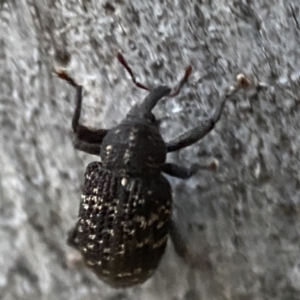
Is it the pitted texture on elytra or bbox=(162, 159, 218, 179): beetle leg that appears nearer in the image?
the pitted texture on elytra

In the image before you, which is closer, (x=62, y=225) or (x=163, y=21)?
(x=163, y=21)

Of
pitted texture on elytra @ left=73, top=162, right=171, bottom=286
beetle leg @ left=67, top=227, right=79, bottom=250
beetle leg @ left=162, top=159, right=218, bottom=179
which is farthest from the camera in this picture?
beetle leg @ left=67, top=227, right=79, bottom=250

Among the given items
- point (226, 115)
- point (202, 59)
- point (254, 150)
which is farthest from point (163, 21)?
point (254, 150)

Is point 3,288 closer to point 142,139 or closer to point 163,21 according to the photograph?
point 142,139

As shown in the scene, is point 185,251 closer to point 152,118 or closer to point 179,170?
point 179,170

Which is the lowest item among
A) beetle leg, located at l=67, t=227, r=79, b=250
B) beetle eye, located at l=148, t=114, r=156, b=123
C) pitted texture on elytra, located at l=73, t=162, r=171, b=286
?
beetle leg, located at l=67, t=227, r=79, b=250

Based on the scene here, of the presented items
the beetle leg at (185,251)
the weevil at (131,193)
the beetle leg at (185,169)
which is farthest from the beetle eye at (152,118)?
the beetle leg at (185,251)

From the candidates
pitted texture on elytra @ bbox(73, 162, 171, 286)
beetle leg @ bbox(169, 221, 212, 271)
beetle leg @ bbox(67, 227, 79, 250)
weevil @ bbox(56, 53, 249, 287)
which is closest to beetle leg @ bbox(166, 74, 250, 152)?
weevil @ bbox(56, 53, 249, 287)

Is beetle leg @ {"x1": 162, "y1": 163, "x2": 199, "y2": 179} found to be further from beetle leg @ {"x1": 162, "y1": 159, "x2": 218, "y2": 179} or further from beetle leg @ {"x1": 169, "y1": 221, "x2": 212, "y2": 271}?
beetle leg @ {"x1": 169, "y1": 221, "x2": 212, "y2": 271}
